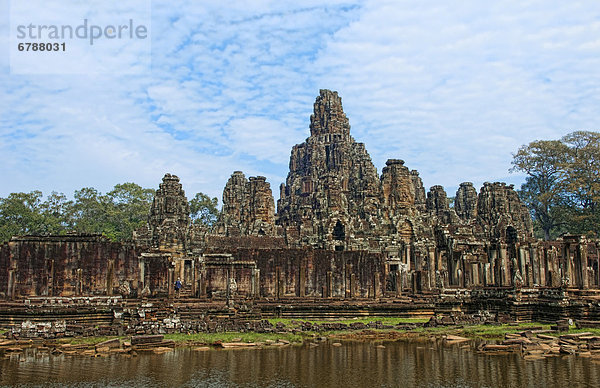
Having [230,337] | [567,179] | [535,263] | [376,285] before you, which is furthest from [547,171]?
[230,337]

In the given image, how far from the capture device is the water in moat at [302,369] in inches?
530

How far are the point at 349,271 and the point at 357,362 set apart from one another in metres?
14.6

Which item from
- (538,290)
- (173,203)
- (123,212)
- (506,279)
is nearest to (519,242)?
(506,279)

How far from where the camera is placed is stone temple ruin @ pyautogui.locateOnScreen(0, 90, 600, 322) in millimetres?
27188

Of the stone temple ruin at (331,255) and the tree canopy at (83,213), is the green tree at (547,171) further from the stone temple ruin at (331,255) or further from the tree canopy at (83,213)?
the tree canopy at (83,213)

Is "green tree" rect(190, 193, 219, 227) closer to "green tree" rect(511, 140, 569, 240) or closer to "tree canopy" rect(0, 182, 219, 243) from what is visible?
"tree canopy" rect(0, 182, 219, 243)

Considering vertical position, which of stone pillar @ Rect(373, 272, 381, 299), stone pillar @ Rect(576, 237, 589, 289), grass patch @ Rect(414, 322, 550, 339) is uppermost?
stone pillar @ Rect(576, 237, 589, 289)

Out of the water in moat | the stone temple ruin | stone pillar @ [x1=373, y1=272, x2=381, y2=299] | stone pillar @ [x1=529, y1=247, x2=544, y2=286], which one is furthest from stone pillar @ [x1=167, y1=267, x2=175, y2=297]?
stone pillar @ [x1=529, y1=247, x2=544, y2=286]

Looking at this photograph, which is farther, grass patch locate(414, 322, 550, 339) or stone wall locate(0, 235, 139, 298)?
stone wall locate(0, 235, 139, 298)

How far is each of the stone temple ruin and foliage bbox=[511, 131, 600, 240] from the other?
5.11m

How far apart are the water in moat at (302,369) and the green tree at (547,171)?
57.0 metres

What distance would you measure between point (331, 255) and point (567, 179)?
4777cm

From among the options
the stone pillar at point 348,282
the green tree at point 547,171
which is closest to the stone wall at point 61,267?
the stone pillar at point 348,282

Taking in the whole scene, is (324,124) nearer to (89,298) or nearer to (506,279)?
(506,279)
